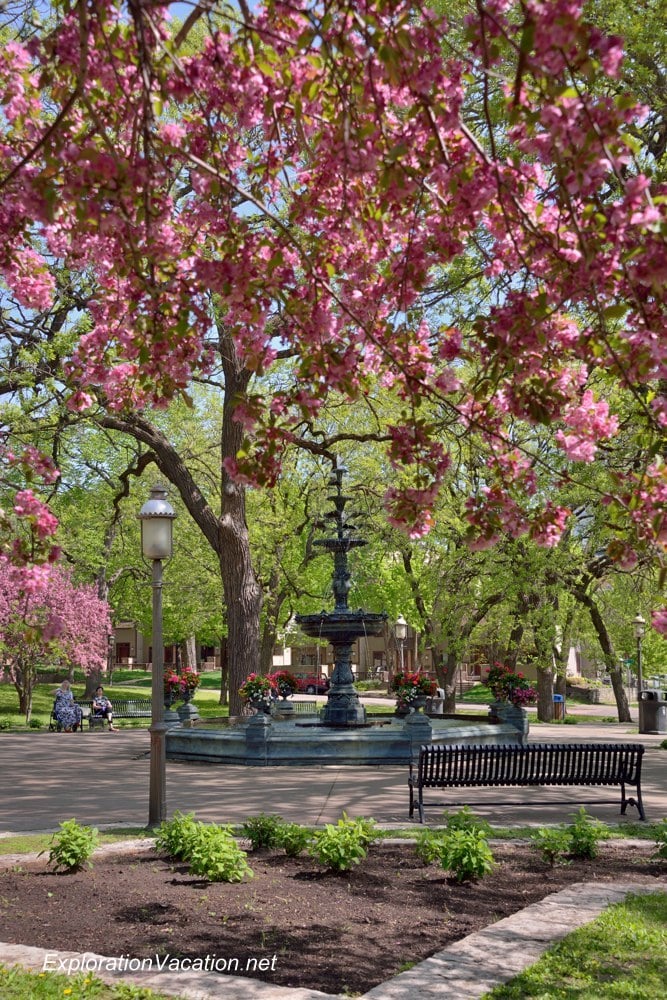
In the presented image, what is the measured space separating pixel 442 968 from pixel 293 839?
2.62 metres

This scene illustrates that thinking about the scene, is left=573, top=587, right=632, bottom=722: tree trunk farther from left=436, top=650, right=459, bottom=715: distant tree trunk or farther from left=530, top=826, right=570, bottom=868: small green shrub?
left=530, top=826, right=570, bottom=868: small green shrub

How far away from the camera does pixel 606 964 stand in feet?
17.0

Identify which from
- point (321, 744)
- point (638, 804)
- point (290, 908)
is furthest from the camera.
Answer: point (321, 744)

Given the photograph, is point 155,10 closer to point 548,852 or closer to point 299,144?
point 299,144

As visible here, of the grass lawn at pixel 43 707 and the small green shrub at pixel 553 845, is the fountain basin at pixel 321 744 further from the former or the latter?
the grass lawn at pixel 43 707

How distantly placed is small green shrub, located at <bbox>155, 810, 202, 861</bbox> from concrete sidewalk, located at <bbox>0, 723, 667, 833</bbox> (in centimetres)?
244

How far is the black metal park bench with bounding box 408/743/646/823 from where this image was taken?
9984 millimetres

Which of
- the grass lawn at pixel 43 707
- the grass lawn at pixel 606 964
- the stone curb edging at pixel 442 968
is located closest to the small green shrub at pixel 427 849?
the stone curb edging at pixel 442 968

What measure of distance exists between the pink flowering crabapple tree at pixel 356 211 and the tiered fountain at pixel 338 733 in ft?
31.5

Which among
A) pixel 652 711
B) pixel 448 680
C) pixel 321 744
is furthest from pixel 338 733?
pixel 448 680

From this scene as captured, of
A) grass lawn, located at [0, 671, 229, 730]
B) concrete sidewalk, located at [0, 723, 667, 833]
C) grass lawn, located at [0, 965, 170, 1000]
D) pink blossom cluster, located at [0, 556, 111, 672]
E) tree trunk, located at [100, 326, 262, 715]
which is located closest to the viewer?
grass lawn, located at [0, 965, 170, 1000]

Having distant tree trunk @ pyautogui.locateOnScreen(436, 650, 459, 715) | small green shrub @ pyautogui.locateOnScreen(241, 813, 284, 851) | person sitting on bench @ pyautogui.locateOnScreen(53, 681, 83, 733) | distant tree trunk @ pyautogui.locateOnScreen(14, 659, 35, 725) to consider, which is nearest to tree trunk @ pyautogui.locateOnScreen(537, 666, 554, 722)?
distant tree trunk @ pyautogui.locateOnScreen(436, 650, 459, 715)

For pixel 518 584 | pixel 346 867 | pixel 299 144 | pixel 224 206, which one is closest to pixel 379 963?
pixel 346 867

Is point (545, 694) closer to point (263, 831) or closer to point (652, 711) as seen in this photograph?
point (652, 711)
